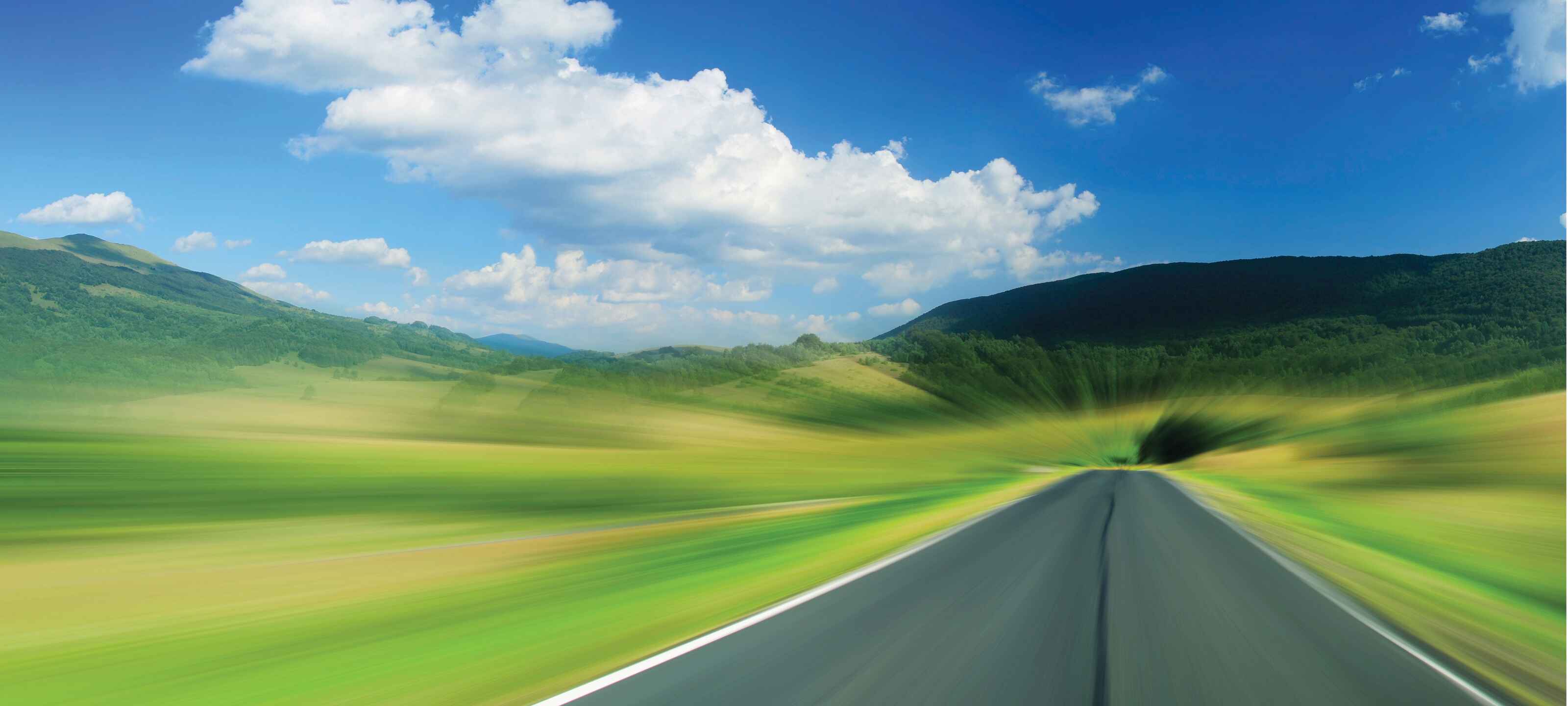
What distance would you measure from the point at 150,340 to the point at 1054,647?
165220 mm

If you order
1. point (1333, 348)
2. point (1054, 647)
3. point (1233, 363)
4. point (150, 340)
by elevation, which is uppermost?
point (1333, 348)

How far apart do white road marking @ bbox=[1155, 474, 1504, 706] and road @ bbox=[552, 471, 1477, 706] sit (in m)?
0.13

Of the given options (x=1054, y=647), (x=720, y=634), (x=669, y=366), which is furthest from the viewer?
(x=669, y=366)

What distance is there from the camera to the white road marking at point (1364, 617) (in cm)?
705

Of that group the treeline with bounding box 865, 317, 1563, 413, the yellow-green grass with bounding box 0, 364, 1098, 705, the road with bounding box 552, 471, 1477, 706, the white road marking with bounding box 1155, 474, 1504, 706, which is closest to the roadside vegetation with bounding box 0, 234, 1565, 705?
the yellow-green grass with bounding box 0, 364, 1098, 705

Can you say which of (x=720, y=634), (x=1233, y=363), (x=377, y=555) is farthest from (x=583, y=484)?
(x=1233, y=363)

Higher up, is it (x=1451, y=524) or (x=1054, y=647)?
(x=1054, y=647)

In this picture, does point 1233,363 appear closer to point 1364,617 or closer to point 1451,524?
point 1451,524

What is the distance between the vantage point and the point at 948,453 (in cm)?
8719

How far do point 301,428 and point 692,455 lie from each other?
3271 centimetres

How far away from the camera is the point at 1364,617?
10.3 meters

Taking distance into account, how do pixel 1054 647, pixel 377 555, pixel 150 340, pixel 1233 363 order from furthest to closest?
1. pixel 1233 363
2. pixel 150 340
3. pixel 377 555
4. pixel 1054 647

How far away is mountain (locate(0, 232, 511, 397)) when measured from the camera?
81.0 meters

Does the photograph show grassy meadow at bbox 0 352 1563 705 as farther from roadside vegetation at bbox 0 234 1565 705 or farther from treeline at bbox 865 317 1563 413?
treeline at bbox 865 317 1563 413
